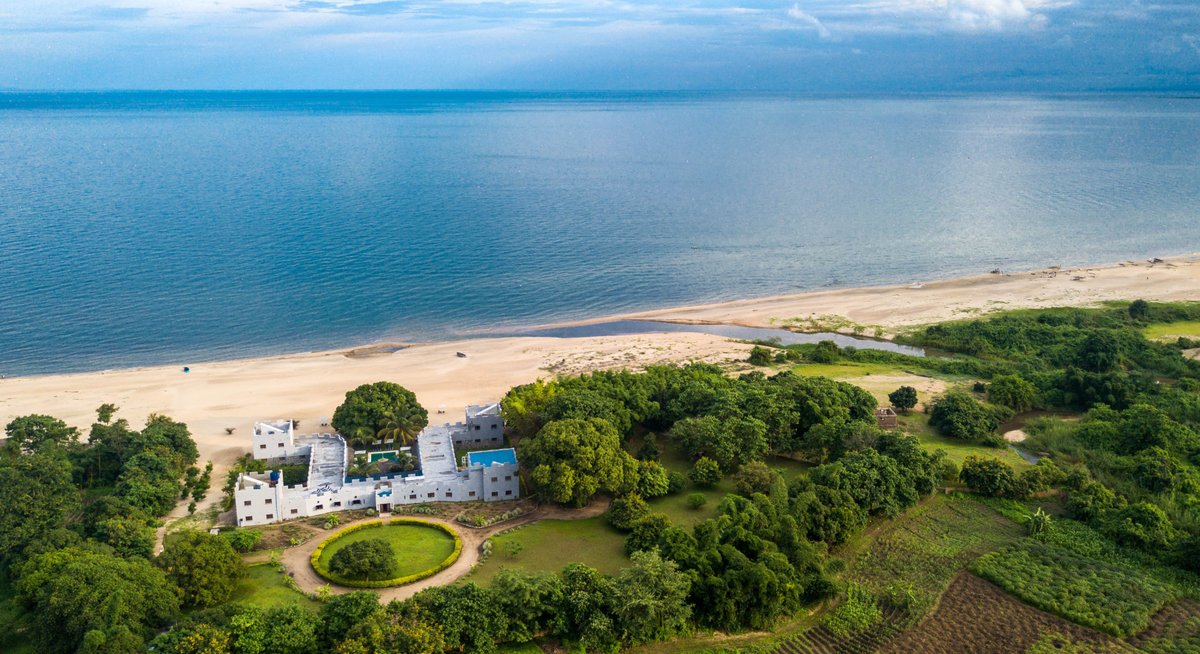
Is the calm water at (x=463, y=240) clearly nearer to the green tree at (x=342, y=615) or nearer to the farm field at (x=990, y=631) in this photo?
the green tree at (x=342, y=615)

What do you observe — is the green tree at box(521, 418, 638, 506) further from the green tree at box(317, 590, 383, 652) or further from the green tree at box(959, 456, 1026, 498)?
the green tree at box(959, 456, 1026, 498)

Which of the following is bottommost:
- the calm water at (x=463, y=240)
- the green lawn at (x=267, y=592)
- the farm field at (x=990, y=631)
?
the farm field at (x=990, y=631)

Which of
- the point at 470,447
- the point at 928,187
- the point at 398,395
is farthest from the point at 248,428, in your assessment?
the point at 928,187

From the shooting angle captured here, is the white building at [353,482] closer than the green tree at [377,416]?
Yes

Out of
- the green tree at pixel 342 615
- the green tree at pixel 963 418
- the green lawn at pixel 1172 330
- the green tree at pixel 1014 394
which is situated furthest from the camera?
the green lawn at pixel 1172 330

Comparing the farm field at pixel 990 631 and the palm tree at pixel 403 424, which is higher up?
the palm tree at pixel 403 424

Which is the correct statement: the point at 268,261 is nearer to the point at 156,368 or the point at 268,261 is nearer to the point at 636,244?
the point at 156,368

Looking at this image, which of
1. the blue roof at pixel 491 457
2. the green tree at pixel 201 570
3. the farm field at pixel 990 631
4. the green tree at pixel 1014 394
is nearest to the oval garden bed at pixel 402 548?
the green tree at pixel 201 570

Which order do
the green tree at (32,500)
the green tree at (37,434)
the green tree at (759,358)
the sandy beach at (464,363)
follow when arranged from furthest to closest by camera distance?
the green tree at (759,358)
the sandy beach at (464,363)
the green tree at (37,434)
the green tree at (32,500)
